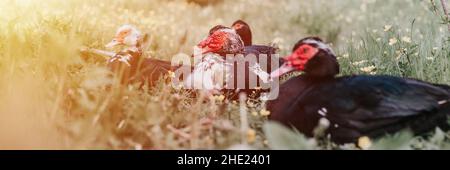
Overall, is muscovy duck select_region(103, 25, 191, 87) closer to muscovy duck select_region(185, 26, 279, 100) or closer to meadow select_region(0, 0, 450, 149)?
meadow select_region(0, 0, 450, 149)

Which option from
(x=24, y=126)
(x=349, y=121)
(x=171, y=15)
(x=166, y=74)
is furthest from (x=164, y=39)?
(x=349, y=121)

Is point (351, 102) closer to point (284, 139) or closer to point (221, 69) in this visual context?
point (284, 139)

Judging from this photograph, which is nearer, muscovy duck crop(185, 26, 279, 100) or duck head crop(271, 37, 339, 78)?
duck head crop(271, 37, 339, 78)

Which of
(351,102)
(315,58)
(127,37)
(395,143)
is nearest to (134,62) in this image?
(127,37)

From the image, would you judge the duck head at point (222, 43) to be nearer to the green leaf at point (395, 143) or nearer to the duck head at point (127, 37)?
the duck head at point (127, 37)

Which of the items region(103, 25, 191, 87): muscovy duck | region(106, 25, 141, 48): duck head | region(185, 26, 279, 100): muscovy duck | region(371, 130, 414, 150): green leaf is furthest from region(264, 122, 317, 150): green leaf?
region(106, 25, 141, 48): duck head

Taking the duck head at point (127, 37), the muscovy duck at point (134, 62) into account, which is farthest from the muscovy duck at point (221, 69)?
the duck head at point (127, 37)

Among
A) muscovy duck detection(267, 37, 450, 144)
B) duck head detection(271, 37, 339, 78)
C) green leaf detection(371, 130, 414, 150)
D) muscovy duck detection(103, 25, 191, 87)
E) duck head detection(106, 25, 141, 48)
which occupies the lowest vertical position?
green leaf detection(371, 130, 414, 150)
